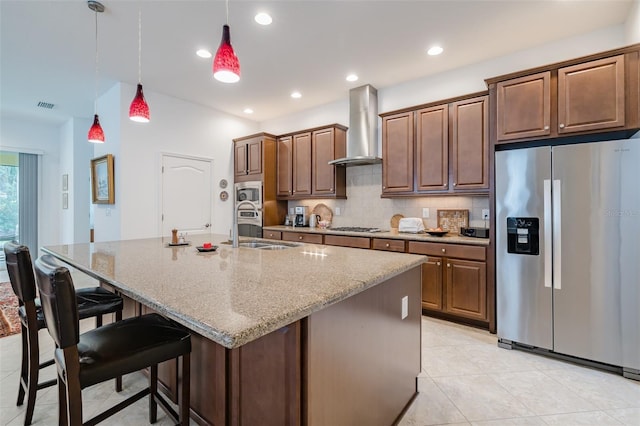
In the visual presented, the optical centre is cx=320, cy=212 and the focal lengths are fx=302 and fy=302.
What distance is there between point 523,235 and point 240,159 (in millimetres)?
4278

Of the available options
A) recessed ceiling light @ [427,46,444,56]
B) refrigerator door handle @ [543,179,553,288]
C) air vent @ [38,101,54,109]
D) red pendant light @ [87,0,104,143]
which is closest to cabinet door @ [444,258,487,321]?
refrigerator door handle @ [543,179,553,288]

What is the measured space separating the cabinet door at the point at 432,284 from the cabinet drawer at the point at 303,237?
1.43 metres

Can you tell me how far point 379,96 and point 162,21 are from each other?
277 cm

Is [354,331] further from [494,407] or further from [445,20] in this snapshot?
[445,20]

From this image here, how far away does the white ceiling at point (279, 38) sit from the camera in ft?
8.36

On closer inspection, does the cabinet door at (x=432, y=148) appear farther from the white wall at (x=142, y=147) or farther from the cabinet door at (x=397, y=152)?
the white wall at (x=142, y=147)

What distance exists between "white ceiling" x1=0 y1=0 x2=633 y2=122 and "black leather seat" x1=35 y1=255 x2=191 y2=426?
2.45 metres

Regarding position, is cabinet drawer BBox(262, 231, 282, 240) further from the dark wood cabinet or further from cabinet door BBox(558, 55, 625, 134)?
cabinet door BBox(558, 55, 625, 134)

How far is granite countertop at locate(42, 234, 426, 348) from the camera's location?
887mm

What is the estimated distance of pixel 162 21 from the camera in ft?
8.96

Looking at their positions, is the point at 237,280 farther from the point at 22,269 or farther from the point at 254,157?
the point at 254,157

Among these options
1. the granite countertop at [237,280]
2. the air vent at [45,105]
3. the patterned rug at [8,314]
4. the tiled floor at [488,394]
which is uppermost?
the air vent at [45,105]

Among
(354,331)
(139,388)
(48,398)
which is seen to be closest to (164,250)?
(139,388)

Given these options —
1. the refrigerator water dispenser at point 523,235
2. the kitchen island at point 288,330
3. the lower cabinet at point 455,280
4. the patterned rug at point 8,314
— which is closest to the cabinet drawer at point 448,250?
the lower cabinet at point 455,280
